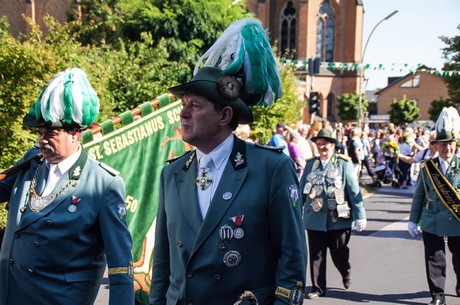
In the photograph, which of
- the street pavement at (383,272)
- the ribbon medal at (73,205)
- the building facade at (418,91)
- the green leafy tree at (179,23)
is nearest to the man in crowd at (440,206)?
the street pavement at (383,272)

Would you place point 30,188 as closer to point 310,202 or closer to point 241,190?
point 241,190

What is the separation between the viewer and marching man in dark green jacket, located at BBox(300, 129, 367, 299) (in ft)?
25.7

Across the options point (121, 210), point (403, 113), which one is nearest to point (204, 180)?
point (121, 210)

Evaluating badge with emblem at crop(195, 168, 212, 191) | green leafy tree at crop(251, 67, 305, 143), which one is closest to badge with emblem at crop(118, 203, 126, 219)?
badge with emblem at crop(195, 168, 212, 191)

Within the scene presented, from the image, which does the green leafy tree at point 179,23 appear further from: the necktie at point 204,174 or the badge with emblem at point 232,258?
the badge with emblem at point 232,258

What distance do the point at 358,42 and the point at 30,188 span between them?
53.4m

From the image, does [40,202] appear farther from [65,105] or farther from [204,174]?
[204,174]

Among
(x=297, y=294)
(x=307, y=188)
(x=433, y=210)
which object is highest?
(x=297, y=294)

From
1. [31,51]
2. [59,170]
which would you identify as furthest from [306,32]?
[59,170]

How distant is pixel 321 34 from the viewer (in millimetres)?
54719

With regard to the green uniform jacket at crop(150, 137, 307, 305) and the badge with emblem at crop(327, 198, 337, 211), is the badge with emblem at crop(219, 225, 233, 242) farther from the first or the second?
the badge with emblem at crop(327, 198, 337, 211)

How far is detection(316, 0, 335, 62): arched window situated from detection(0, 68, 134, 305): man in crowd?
5207 cm

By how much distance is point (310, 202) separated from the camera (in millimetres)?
8000

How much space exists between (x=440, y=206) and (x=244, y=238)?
16.2 feet
